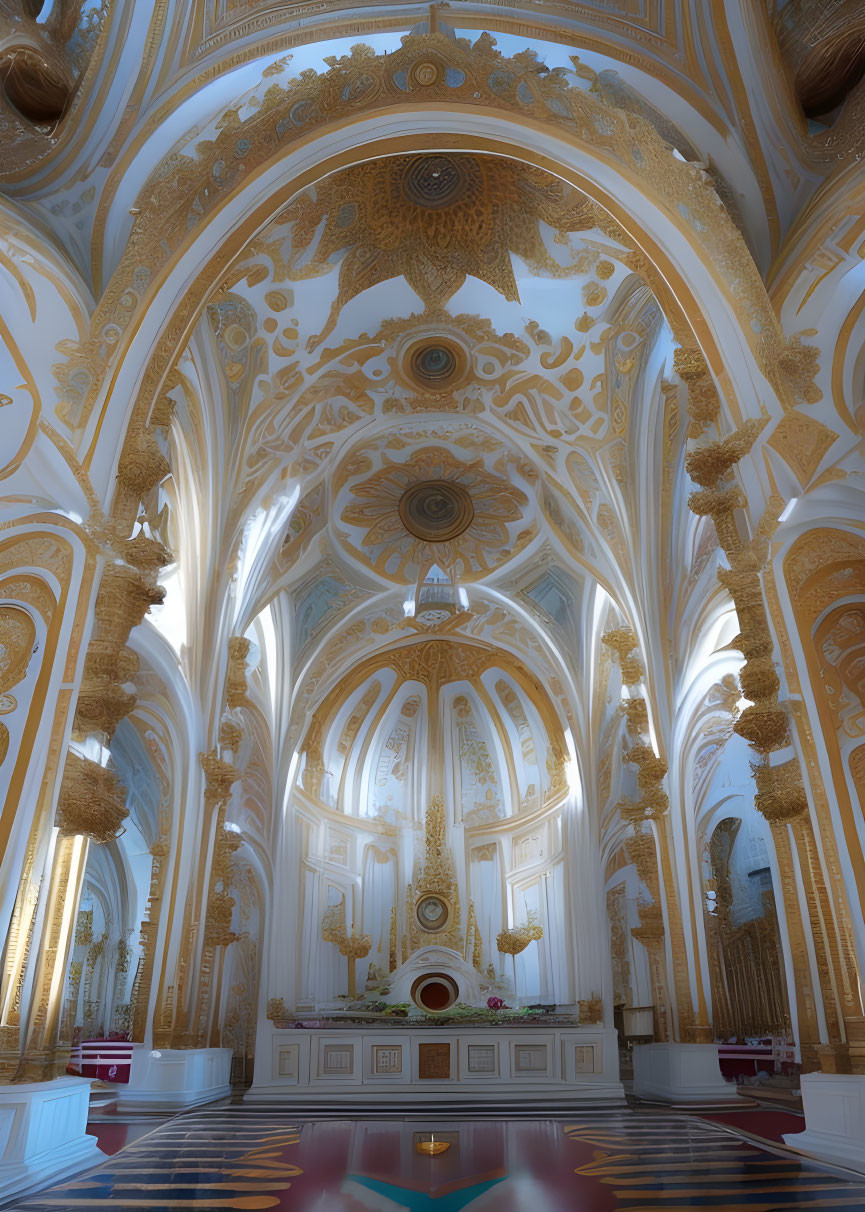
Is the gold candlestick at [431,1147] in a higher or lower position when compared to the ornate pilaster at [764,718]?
lower

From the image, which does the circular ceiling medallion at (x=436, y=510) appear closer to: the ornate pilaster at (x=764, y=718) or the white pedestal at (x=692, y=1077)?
the ornate pilaster at (x=764, y=718)

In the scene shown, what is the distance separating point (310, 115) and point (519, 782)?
15.1 meters

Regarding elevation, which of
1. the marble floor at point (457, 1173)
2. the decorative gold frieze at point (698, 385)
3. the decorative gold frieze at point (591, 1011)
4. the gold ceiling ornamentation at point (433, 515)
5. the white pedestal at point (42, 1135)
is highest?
the gold ceiling ornamentation at point (433, 515)

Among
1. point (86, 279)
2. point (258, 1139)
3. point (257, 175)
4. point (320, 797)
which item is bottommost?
point (258, 1139)

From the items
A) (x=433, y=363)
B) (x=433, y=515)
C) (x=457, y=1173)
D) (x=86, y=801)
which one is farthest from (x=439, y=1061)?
(x=433, y=363)

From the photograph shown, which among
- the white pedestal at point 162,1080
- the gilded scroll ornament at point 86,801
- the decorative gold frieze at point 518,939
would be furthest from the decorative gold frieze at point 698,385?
the decorative gold frieze at point 518,939

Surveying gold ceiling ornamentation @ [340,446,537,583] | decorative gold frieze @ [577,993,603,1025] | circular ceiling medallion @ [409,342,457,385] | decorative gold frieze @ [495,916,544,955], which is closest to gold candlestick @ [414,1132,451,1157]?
decorative gold frieze @ [577,993,603,1025]

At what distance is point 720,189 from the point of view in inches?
326

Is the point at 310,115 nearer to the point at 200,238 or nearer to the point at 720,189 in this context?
the point at 200,238

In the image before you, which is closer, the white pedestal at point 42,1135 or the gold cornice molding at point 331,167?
the white pedestal at point 42,1135

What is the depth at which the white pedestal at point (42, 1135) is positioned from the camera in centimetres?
536

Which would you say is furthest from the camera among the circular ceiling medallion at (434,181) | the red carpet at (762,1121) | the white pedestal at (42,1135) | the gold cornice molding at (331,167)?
the circular ceiling medallion at (434,181)

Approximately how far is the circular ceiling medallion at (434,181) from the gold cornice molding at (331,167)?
1.32 m

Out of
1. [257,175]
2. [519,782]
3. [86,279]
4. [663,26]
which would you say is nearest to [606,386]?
[663,26]
